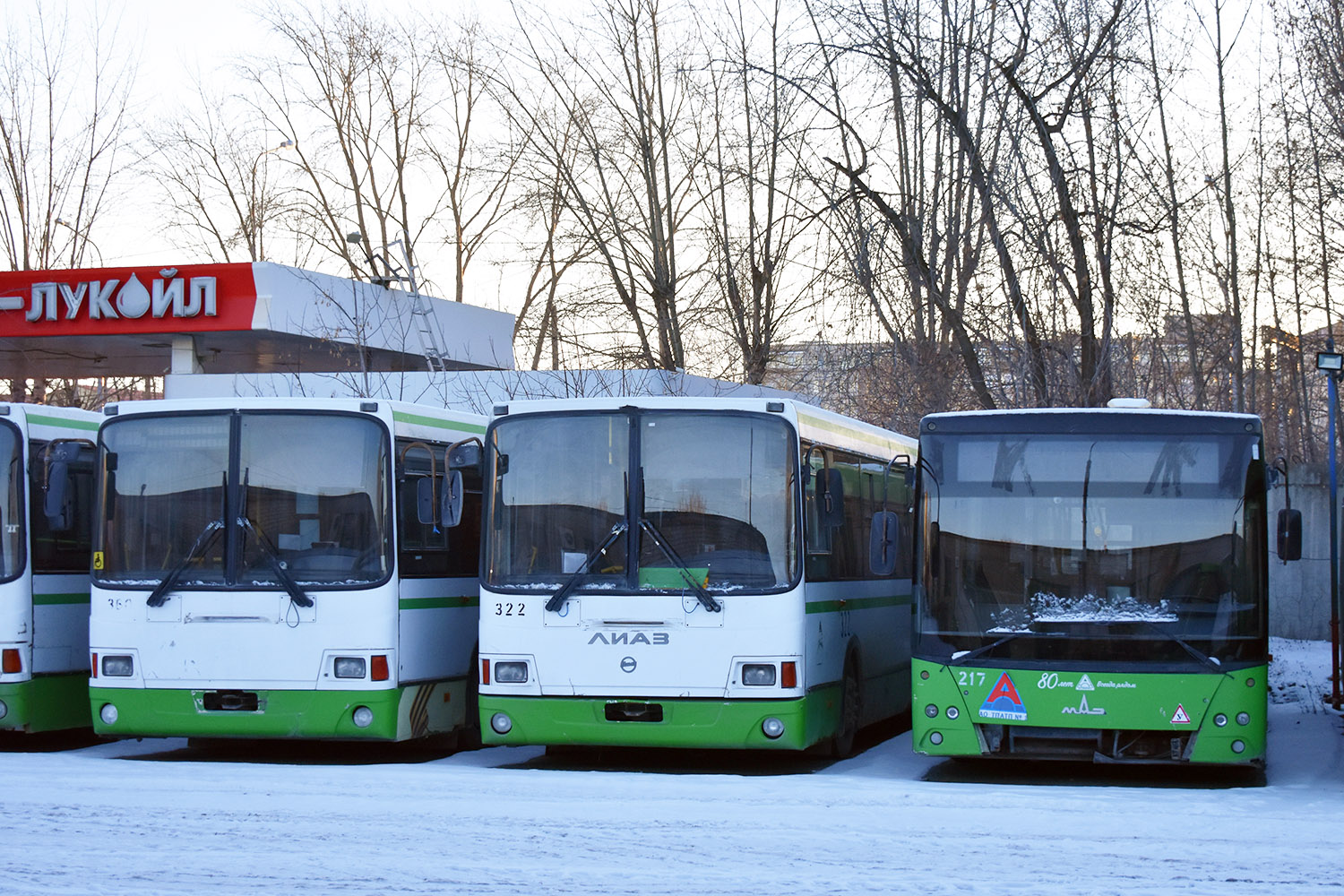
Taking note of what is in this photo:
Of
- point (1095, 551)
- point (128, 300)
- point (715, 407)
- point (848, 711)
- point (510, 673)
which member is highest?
point (128, 300)

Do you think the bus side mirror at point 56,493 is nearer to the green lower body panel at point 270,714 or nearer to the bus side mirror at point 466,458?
the green lower body panel at point 270,714

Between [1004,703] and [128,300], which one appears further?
[128,300]

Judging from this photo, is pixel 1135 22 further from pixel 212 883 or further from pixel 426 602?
pixel 212 883

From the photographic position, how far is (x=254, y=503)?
12.6 metres

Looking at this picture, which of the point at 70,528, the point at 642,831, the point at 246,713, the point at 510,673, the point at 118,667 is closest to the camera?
the point at 642,831

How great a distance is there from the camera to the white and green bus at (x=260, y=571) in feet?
40.7

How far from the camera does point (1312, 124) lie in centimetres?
2395

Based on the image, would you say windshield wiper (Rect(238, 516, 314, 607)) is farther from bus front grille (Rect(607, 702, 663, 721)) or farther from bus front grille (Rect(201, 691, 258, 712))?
bus front grille (Rect(607, 702, 663, 721))

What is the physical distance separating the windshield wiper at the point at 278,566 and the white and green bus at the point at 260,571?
0.04ft

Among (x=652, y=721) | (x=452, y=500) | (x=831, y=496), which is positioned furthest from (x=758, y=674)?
(x=452, y=500)

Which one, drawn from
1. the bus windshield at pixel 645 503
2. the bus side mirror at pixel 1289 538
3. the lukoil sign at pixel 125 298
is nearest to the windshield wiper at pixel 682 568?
the bus windshield at pixel 645 503

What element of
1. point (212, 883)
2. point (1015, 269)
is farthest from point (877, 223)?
point (212, 883)

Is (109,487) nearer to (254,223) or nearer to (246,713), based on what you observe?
(246,713)

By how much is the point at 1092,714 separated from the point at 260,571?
592cm
